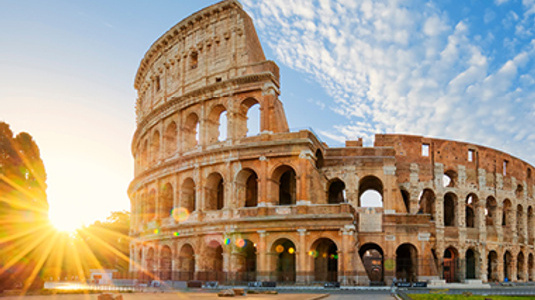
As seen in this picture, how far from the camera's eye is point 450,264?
4175 centimetres

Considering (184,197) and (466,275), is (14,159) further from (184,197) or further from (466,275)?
(466,275)

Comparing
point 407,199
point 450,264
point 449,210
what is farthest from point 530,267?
point 407,199

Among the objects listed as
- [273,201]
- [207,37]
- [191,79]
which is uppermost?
[207,37]

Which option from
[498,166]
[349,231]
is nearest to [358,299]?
[349,231]

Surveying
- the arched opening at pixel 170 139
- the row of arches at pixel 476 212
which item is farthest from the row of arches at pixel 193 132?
the row of arches at pixel 476 212

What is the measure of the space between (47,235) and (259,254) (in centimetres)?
1164

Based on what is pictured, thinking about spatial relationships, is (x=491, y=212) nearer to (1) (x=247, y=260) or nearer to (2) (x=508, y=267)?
(2) (x=508, y=267)

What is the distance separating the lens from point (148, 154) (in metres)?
40.8

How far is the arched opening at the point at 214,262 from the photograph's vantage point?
3138 cm

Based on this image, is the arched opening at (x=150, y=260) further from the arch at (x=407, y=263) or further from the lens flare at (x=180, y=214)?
the arch at (x=407, y=263)

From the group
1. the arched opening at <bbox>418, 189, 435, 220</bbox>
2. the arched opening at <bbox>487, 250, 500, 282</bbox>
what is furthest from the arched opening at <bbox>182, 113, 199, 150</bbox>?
the arched opening at <bbox>487, 250, 500, 282</bbox>

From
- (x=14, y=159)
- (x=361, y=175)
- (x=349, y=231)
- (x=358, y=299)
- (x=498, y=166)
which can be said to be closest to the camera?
(x=358, y=299)

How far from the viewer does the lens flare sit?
114 ft

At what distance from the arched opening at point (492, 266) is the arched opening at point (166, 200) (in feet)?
86.9
